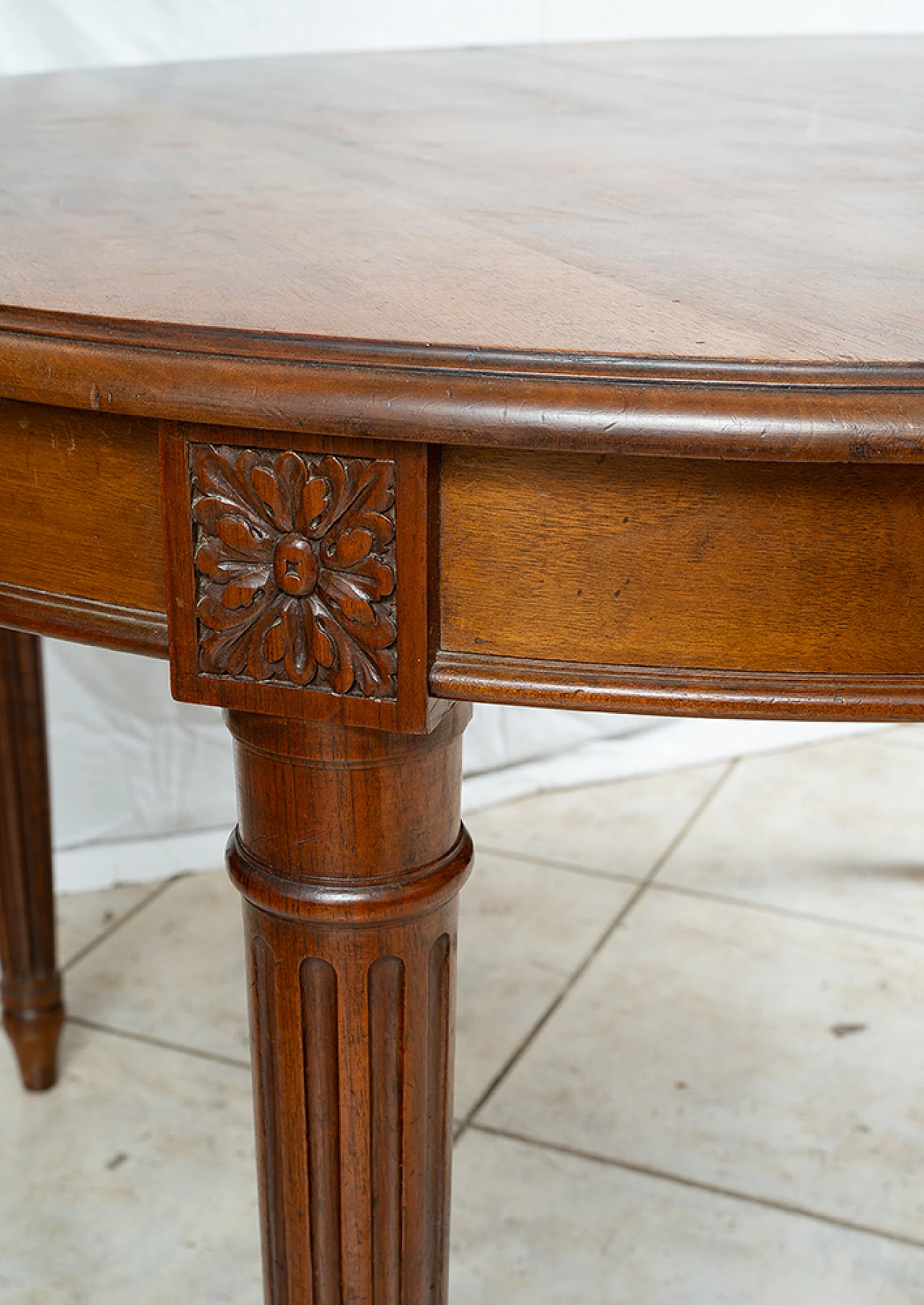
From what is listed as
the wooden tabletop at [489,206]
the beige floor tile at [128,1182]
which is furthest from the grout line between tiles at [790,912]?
the wooden tabletop at [489,206]

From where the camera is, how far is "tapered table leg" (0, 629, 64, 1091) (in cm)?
113

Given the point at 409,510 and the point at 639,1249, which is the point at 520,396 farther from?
the point at 639,1249

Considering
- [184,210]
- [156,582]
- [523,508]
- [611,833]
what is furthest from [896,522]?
[611,833]

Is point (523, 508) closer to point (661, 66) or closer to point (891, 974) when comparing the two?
point (661, 66)

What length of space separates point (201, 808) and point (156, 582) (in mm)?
1244

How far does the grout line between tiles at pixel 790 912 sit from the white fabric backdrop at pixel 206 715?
0.97ft

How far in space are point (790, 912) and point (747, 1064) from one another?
275 mm

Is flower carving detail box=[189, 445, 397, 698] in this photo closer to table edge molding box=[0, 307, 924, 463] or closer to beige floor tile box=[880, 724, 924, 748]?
table edge molding box=[0, 307, 924, 463]

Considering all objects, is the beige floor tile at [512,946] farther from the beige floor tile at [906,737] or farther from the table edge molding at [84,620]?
the table edge molding at [84,620]

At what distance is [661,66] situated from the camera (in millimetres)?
1253

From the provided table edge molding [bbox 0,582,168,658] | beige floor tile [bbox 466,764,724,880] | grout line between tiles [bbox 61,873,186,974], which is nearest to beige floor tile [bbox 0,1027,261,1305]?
grout line between tiles [bbox 61,873,186,974]

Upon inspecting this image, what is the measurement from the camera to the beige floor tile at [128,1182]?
105cm

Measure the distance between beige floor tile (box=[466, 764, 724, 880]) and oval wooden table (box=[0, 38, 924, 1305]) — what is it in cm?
98

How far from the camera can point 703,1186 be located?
1.14 m
